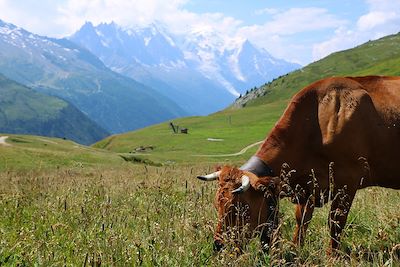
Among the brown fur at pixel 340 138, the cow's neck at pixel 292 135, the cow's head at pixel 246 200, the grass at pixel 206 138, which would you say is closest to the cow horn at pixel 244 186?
the cow's head at pixel 246 200

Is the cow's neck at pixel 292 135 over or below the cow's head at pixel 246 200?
over

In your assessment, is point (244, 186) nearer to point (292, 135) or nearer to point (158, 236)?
point (158, 236)

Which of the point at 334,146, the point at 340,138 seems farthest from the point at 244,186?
the point at 340,138

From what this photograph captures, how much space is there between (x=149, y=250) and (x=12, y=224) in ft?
11.5

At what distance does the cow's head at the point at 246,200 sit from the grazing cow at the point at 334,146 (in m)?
0.04

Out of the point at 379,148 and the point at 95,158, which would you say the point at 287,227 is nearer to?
the point at 379,148

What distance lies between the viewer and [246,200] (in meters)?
7.04

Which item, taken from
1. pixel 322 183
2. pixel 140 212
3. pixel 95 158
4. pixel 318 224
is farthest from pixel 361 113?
pixel 95 158

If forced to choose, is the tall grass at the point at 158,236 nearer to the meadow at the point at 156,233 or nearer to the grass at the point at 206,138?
the meadow at the point at 156,233

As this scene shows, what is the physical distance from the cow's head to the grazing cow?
0.14 feet

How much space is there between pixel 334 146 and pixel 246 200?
2218 mm

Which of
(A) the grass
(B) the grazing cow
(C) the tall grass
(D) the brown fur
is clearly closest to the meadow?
(C) the tall grass

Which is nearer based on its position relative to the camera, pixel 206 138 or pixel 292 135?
pixel 292 135

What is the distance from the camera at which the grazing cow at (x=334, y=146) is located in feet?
26.0
